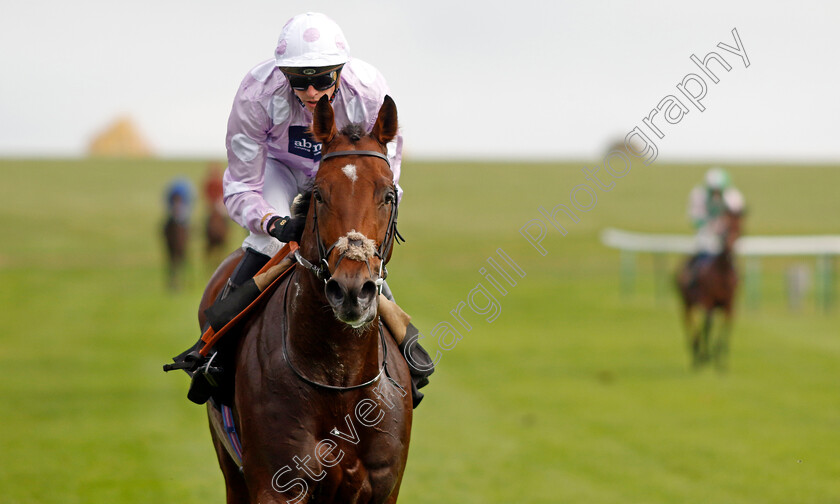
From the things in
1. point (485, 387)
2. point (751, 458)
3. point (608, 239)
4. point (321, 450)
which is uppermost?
point (321, 450)

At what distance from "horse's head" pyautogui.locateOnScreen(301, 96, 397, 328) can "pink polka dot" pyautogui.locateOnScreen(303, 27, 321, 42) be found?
0.55 metres

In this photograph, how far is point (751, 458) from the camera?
413 inches

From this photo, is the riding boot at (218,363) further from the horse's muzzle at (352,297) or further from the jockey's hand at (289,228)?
the horse's muzzle at (352,297)

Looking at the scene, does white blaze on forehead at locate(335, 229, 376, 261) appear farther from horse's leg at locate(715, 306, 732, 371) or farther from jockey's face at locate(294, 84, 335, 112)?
horse's leg at locate(715, 306, 732, 371)

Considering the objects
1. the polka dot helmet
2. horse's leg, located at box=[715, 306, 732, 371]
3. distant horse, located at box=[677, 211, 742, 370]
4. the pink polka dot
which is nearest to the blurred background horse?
distant horse, located at box=[677, 211, 742, 370]

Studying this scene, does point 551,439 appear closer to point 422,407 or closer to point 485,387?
point 422,407

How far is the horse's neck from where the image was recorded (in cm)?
411

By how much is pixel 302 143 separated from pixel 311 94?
31 cm

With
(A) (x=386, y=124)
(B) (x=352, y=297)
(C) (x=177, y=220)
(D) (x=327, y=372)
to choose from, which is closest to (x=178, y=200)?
(C) (x=177, y=220)

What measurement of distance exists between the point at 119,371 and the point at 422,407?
5.13 m

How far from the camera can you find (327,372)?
4219mm

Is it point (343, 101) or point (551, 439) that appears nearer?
point (343, 101)

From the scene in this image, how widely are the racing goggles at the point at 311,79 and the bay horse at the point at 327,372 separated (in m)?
0.50

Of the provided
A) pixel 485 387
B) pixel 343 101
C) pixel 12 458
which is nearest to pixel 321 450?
pixel 343 101
